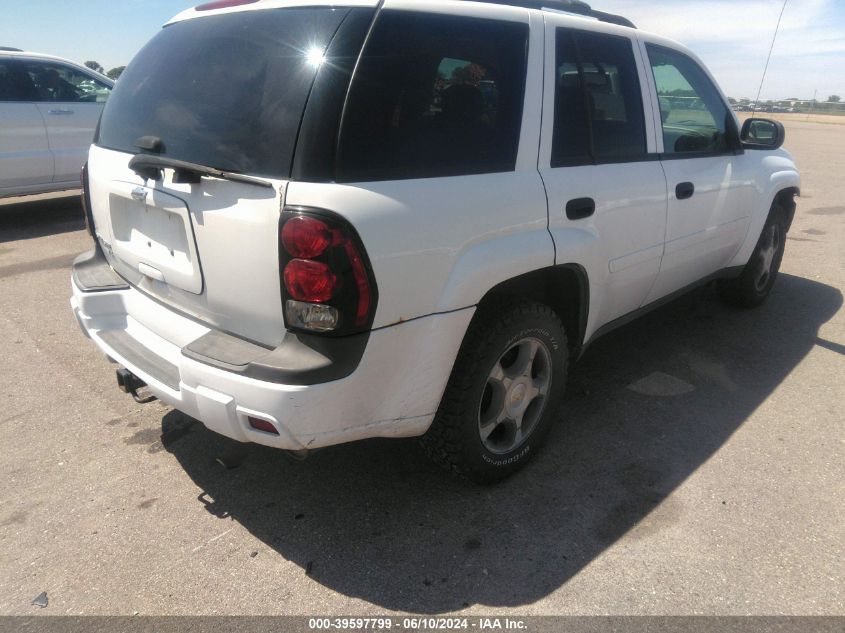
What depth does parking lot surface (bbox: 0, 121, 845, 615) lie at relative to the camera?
2.26 meters

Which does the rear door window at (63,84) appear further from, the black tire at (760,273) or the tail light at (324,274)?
the black tire at (760,273)

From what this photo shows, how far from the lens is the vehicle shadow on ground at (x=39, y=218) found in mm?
7355

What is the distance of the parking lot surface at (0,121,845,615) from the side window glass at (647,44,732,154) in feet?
4.47

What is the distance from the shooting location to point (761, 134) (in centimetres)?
432

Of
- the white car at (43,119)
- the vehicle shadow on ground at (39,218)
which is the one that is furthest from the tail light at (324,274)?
the white car at (43,119)

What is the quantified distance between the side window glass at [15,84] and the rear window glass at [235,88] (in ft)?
19.0

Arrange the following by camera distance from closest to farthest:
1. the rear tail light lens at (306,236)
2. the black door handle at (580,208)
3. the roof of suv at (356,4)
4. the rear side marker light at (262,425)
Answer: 1. the rear tail light lens at (306,236)
2. the rear side marker light at (262,425)
3. the roof of suv at (356,4)
4. the black door handle at (580,208)

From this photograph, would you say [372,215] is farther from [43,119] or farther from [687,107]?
[43,119]

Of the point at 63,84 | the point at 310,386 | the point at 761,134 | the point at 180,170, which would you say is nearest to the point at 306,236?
the point at 310,386

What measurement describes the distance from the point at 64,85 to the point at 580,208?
24.3 ft

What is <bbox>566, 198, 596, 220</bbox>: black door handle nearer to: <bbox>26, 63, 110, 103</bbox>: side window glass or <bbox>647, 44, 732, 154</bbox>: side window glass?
<bbox>647, 44, 732, 154</bbox>: side window glass

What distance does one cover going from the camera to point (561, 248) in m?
2.64

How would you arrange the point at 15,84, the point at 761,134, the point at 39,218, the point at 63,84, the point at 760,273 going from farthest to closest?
the point at 39,218
the point at 63,84
the point at 15,84
the point at 760,273
the point at 761,134

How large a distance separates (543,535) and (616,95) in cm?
209
